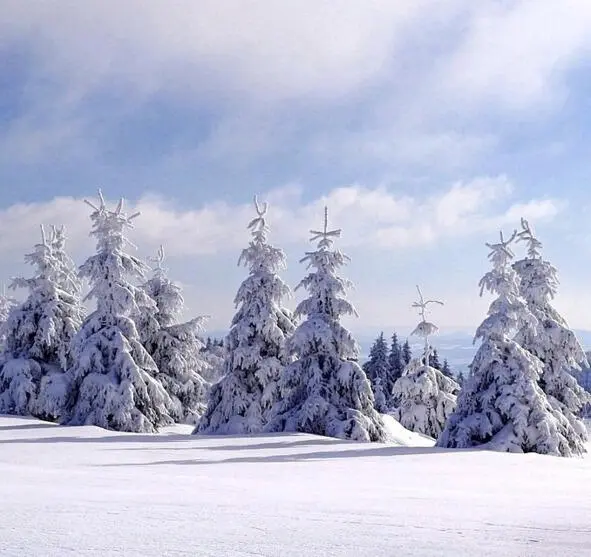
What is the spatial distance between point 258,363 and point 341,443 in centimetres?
788

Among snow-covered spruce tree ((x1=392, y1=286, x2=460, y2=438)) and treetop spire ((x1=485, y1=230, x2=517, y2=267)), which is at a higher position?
treetop spire ((x1=485, y1=230, x2=517, y2=267))

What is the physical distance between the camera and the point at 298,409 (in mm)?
23672

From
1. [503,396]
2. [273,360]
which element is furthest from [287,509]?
[273,360]

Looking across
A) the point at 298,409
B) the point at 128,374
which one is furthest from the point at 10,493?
the point at 128,374

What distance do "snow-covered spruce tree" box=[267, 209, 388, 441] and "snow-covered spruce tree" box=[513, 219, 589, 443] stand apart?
9.07 m

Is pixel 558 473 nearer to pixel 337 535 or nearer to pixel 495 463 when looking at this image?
pixel 495 463

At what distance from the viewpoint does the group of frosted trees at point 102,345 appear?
2491cm

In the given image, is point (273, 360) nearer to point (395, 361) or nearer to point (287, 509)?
point (287, 509)

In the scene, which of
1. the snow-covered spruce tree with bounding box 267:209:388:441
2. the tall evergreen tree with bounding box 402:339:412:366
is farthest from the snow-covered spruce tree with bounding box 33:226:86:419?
the tall evergreen tree with bounding box 402:339:412:366

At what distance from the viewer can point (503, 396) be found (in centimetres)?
2256

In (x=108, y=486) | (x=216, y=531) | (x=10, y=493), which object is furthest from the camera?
(x=108, y=486)

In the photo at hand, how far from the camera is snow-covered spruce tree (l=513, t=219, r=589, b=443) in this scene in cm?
2794

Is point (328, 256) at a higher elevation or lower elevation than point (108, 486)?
higher

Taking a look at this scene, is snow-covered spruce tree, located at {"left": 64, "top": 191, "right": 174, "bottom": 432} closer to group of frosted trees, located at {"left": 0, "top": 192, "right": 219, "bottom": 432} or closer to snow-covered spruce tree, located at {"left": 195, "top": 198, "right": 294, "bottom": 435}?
group of frosted trees, located at {"left": 0, "top": 192, "right": 219, "bottom": 432}
